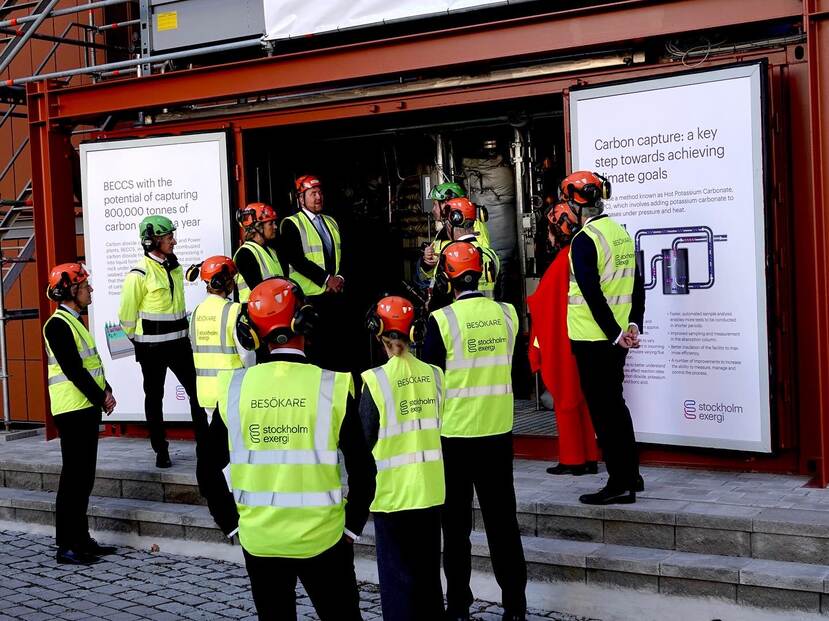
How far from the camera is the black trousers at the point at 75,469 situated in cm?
835

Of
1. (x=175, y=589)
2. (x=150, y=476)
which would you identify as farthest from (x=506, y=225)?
(x=175, y=589)

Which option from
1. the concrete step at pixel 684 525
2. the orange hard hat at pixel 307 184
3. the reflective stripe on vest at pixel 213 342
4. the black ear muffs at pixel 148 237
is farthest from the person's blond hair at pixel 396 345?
the black ear muffs at pixel 148 237

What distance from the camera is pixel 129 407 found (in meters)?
11.2

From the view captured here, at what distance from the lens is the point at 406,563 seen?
211 inches

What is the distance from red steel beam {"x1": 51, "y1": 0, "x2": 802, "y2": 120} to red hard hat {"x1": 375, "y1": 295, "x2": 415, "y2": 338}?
3970mm

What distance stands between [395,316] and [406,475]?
0.76 metres

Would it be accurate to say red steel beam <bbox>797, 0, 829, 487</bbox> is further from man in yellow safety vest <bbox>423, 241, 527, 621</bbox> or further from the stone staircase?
man in yellow safety vest <bbox>423, 241, 527, 621</bbox>

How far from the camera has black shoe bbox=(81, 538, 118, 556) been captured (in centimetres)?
857

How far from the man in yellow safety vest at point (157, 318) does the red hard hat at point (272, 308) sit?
4842 mm

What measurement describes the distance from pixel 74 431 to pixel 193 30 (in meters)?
4.66

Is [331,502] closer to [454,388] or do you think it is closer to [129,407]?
[454,388]

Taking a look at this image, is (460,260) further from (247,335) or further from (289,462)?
(289,462)

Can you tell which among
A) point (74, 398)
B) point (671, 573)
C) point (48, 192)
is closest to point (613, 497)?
point (671, 573)

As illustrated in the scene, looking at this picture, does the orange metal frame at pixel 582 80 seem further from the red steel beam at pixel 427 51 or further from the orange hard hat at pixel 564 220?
the orange hard hat at pixel 564 220
